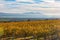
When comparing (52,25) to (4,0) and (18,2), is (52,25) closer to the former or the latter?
(18,2)

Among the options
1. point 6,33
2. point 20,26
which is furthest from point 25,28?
point 6,33

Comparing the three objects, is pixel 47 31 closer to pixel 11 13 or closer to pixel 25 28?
pixel 25 28

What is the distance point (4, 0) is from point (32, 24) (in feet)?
1.00

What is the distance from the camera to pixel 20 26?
1.10 metres

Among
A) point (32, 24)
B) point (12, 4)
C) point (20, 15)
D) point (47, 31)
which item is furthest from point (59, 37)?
point (12, 4)

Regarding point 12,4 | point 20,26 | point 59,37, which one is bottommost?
point 59,37

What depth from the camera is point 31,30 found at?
1.11 m

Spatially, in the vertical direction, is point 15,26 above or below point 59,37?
above

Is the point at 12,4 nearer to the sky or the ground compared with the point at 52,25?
nearer to the sky

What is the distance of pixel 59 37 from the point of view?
3.70 ft

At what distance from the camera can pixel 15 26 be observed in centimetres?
109

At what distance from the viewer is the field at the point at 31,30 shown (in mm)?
1087

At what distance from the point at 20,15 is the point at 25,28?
0.12 metres

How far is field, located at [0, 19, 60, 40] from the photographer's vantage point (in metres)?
1.09
